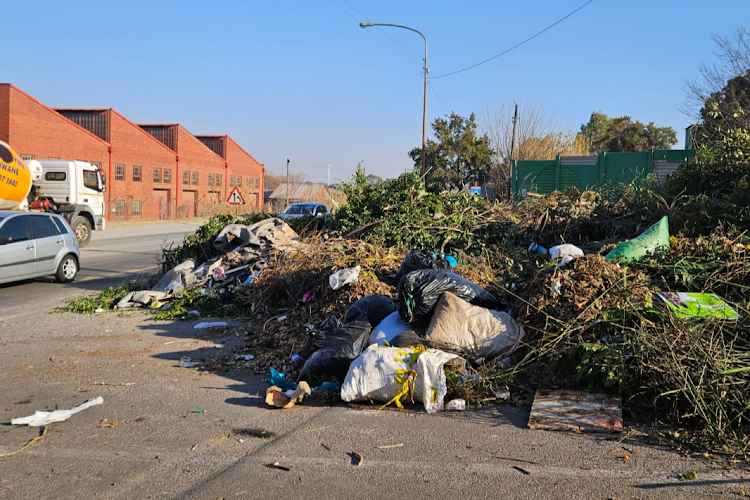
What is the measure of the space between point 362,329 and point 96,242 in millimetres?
20142

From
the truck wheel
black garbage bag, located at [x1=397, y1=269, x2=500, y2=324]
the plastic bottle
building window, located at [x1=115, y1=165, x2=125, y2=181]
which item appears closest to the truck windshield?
the truck wheel

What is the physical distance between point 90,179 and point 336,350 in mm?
19469

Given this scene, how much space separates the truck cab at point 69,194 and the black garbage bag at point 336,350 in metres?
16.8

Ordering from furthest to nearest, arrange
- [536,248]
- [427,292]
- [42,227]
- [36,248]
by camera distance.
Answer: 1. [42,227]
2. [36,248]
3. [536,248]
4. [427,292]

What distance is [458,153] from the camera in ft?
118

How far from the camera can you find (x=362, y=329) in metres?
5.93

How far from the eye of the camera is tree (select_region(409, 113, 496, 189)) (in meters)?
35.4

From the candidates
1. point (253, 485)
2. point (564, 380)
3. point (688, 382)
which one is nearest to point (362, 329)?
point (564, 380)

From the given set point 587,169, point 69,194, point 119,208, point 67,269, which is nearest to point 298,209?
point 69,194

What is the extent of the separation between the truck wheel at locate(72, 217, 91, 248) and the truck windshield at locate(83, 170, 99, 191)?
1.64 meters

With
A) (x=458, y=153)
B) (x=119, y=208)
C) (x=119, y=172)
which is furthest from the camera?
(x=119, y=172)

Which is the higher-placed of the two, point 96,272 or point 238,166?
point 238,166

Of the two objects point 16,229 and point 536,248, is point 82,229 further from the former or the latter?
point 536,248

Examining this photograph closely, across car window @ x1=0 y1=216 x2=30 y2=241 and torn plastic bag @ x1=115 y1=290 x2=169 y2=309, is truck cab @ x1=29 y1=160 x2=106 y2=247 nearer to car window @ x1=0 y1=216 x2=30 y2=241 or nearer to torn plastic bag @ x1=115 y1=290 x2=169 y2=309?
car window @ x1=0 y1=216 x2=30 y2=241
